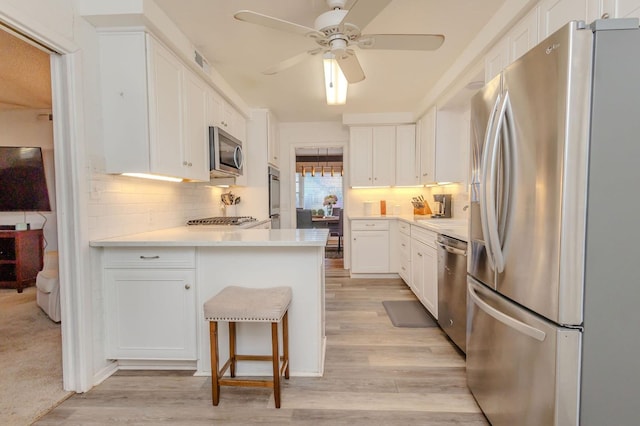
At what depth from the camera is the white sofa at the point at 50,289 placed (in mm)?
2930

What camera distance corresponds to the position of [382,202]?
5.04m

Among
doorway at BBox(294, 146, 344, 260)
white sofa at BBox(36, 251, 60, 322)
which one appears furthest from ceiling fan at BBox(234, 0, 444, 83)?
doorway at BBox(294, 146, 344, 260)

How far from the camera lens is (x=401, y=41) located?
1.97 m

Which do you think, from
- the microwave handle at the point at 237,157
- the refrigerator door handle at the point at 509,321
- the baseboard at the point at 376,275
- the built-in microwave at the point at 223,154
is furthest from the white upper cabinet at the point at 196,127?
the baseboard at the point at 376,275

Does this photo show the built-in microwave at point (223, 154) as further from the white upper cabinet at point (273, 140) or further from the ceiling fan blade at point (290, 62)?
the ceiling fan blade at point (290, 62)

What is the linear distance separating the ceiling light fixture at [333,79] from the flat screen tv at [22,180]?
399 centimetres

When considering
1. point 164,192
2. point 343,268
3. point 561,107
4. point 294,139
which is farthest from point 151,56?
point 343,268

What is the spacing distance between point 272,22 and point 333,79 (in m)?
1.08

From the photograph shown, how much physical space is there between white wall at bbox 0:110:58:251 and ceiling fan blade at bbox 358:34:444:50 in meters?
4.54

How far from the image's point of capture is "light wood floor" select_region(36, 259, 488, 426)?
168 centimetres

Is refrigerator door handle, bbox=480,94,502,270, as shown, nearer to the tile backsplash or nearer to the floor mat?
the floor mat

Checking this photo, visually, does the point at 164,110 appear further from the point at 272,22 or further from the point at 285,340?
the point at 285,340

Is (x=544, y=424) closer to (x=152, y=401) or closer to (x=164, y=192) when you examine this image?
(x=152, y=401)

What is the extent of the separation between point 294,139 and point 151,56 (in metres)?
3.26
